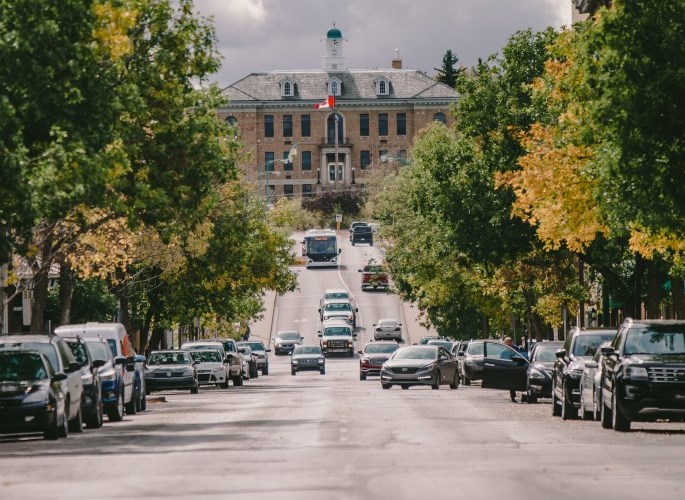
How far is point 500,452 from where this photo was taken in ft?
66.7

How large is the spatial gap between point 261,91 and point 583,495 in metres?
155

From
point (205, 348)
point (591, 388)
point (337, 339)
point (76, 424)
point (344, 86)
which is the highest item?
point (344, 86)

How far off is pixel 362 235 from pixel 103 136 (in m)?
116

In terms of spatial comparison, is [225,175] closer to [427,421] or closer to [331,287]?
[427,421]

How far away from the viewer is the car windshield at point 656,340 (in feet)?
85.8

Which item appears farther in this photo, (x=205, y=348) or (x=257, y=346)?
(x=257, y=346)

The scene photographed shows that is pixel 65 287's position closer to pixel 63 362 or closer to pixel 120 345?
pixel 120 345

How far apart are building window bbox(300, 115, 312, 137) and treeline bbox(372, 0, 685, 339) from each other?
302 ft

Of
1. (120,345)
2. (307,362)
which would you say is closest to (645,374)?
(120,345)

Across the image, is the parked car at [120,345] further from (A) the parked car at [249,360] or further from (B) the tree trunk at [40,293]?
(A) the parked car at [249,360]

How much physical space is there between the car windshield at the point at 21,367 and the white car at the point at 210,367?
2844 centimetres

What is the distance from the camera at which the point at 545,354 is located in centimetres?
3978

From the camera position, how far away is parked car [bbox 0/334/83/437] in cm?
2662

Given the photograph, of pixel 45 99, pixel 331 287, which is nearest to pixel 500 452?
pixel 45 99
